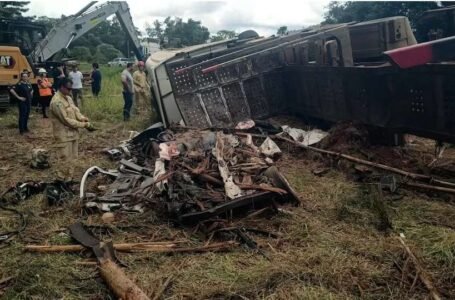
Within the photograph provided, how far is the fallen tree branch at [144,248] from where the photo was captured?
142 inches

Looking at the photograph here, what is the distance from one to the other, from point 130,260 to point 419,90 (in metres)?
3.85

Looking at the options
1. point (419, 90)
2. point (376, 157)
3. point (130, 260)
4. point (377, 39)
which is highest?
point (377, 39)

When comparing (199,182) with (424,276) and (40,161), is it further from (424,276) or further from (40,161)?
(40,161)

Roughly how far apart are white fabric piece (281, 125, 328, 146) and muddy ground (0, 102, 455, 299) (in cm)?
122

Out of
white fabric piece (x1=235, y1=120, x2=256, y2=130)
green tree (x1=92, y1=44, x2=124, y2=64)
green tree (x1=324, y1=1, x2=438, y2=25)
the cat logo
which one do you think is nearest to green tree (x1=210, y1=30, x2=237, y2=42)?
green tree (x1=92, y1=44, x2=124, y2=64)

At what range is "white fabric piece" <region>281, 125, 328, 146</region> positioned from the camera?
20.7ft

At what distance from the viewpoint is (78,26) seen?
14.7m

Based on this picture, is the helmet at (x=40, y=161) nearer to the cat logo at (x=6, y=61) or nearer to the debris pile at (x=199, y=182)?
the debris pile at (x=199, y=182)

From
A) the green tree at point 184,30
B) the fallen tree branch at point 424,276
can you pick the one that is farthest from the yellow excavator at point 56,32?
the green tree at point 184,30

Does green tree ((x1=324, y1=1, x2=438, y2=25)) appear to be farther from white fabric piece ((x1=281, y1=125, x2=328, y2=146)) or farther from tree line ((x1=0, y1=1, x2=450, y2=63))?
white fabric piece ((x1=281, y1=125, x2=328, y2=146))

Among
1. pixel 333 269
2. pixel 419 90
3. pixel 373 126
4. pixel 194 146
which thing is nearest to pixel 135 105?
pixel 194 146

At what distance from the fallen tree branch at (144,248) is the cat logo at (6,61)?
1005cm

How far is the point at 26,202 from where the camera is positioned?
4980mm

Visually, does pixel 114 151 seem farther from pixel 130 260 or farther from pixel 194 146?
pixel 130 260
